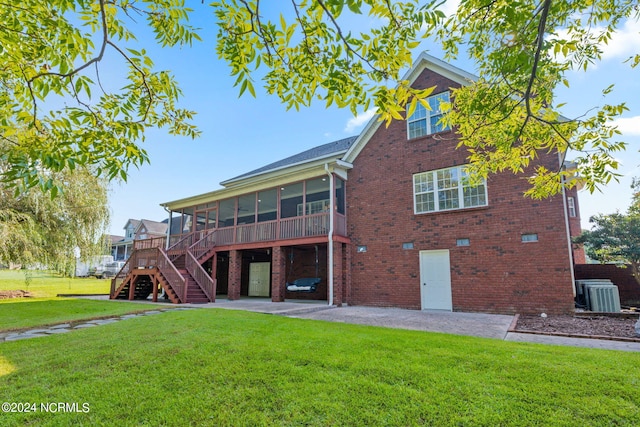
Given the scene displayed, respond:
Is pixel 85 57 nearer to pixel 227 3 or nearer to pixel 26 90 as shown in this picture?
pixel 26 90

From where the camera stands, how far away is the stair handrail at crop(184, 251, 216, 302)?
525 inches

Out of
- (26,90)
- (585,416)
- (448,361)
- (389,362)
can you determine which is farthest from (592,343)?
(26,90)

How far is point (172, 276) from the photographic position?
13297mm

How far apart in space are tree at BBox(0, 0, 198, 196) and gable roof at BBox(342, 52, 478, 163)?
27.7 feet

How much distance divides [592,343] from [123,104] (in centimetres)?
832

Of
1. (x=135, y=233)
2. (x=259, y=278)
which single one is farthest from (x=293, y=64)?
(x=135, y=233)

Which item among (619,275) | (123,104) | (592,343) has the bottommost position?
(592,343)

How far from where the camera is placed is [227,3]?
294 centimetres

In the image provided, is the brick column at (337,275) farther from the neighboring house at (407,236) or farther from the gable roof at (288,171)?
the gable roof at (288,171)

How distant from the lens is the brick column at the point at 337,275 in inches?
482

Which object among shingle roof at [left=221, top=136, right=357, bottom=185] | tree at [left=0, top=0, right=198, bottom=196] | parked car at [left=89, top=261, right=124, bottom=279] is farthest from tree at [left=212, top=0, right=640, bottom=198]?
parked car at [left=89, top=261, right=124, bottom=279]

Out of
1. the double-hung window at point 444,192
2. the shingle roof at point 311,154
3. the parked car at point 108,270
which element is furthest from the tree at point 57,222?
the parked car at point 108,270

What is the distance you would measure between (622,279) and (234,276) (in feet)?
49.8

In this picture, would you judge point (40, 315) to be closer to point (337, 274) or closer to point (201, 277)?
point (201, 277)
